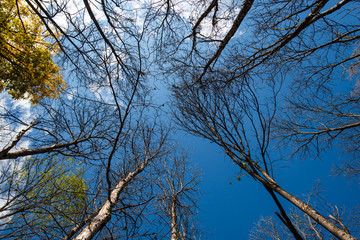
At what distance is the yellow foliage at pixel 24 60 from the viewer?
4.88 m

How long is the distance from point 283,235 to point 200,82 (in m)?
10.0

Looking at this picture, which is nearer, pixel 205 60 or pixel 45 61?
pixel 205 60

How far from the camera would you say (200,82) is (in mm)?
3564

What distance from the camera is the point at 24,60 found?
545 centimetres

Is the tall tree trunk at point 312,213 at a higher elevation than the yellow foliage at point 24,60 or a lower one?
lower

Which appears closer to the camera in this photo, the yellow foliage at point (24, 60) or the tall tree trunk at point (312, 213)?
the tall tree trunk at point (312, 213)

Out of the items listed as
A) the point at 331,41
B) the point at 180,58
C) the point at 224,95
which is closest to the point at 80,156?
the point at 180,58

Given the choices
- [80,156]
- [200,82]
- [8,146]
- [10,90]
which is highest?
[10,90]

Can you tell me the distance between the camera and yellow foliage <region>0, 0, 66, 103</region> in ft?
16.0

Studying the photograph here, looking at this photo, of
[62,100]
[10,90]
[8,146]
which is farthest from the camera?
[10,90]

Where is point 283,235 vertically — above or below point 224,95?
below

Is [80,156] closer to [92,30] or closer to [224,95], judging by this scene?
[92,30]

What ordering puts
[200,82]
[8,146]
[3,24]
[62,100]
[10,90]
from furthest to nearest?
[10,90], [3,24], [200,82], [62,100], [8,146]

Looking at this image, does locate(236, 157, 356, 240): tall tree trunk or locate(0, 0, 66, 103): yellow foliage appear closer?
locate(236, 157, 356, 240): tall tree trunk
